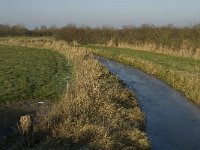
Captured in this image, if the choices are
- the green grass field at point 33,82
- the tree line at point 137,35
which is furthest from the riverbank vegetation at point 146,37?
the green grass field at point 33,82

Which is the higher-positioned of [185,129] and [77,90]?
[77,90]

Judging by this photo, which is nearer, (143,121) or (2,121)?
(2,121)

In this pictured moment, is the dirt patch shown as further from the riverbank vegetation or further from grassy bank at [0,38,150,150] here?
the riverbank vegetation

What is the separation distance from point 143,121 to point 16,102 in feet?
15.9

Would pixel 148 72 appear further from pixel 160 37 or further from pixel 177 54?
pixel 160 37

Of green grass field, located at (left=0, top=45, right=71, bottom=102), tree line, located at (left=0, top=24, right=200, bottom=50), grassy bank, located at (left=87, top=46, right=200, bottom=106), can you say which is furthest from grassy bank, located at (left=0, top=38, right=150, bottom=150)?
tree line, located at (left=0, top=24, right=200, bottom=50)

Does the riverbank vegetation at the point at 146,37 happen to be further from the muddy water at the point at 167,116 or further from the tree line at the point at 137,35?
the muddy water at the point at 167,116

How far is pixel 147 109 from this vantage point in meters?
16.7

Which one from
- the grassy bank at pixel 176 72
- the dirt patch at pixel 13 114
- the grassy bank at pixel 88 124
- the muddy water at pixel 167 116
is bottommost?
the muddy water at pixel 167 116

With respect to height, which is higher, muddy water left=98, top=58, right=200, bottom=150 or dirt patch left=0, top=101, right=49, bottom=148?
dirt patch left=0, top=101, right=49, bottom=148

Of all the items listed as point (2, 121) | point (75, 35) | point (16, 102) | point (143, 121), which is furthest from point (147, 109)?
point (75, 35)

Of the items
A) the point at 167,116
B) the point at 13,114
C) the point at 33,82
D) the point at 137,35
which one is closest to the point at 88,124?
the point at 13,114

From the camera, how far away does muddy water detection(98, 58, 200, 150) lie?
40.5ft

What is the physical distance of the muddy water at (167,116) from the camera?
1236 cm
